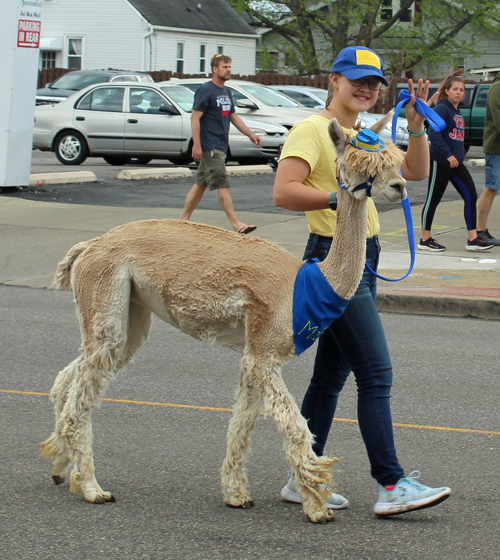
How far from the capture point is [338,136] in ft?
11.1

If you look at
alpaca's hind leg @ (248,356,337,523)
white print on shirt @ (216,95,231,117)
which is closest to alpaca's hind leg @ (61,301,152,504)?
alpaca's hind leg @ (248,356,337,523)

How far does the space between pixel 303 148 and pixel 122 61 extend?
40280 millimetres

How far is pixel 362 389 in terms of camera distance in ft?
12.5

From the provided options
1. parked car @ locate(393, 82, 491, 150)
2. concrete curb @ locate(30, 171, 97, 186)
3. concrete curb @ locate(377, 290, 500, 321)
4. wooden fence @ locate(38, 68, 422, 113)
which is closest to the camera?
concrete curb @ locate(377, 290, 500, 321)

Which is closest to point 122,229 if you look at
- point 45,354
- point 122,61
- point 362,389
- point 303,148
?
point 303,148

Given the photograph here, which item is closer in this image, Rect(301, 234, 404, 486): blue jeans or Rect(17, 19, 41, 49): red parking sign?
Rect(301, 234, 404, 486): blue jeans

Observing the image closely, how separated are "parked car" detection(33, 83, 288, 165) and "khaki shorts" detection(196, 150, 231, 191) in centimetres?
800

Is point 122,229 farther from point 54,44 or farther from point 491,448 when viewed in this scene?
point 54,44

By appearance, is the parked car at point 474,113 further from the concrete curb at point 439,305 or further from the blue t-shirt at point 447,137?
the concrete curb at point 439,305

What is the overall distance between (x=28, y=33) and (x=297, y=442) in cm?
1166

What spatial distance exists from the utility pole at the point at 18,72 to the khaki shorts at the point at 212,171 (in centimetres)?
416

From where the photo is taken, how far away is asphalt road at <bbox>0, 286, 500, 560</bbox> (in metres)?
3.56

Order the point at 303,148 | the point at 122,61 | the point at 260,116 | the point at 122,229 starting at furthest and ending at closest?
the point at 122,61 → the point at 260,116 → the point at 122,229 → the point at 303,148

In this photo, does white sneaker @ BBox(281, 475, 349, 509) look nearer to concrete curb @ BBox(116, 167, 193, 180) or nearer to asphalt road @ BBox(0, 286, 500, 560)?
asphalt road @ BBox(0, 286, 500, 560)
